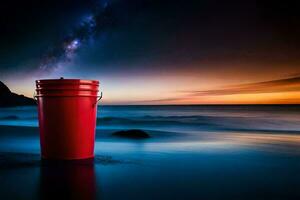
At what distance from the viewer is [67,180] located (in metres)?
2.80

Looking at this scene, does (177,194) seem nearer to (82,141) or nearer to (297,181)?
(297,181)

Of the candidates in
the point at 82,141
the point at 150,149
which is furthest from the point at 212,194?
the point at 150,149

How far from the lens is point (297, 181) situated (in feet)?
9.35

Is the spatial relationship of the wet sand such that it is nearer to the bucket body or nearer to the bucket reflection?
the bucket reflection

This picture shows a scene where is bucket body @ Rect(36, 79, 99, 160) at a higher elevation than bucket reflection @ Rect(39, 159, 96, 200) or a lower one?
higher

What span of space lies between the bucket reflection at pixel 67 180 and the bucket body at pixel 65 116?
16cm

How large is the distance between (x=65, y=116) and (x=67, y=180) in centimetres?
97

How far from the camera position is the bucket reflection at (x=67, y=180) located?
7.84ft

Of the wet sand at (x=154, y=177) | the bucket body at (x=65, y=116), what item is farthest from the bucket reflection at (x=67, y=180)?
the bucket body at (x=65, y=116)

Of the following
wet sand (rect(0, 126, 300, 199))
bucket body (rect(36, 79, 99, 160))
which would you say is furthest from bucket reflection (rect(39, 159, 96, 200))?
bucket body (rect(36, 79, 99, 160))

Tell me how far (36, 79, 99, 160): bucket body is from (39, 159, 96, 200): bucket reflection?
0.53 ft

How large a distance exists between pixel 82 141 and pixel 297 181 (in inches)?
83.0

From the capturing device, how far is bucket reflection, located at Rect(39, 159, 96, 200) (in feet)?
7.84

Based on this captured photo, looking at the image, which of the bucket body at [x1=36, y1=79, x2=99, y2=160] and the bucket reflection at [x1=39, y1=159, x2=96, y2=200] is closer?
the bucket reflection at [x1=39, y1=159, x2=96, y2=200]
